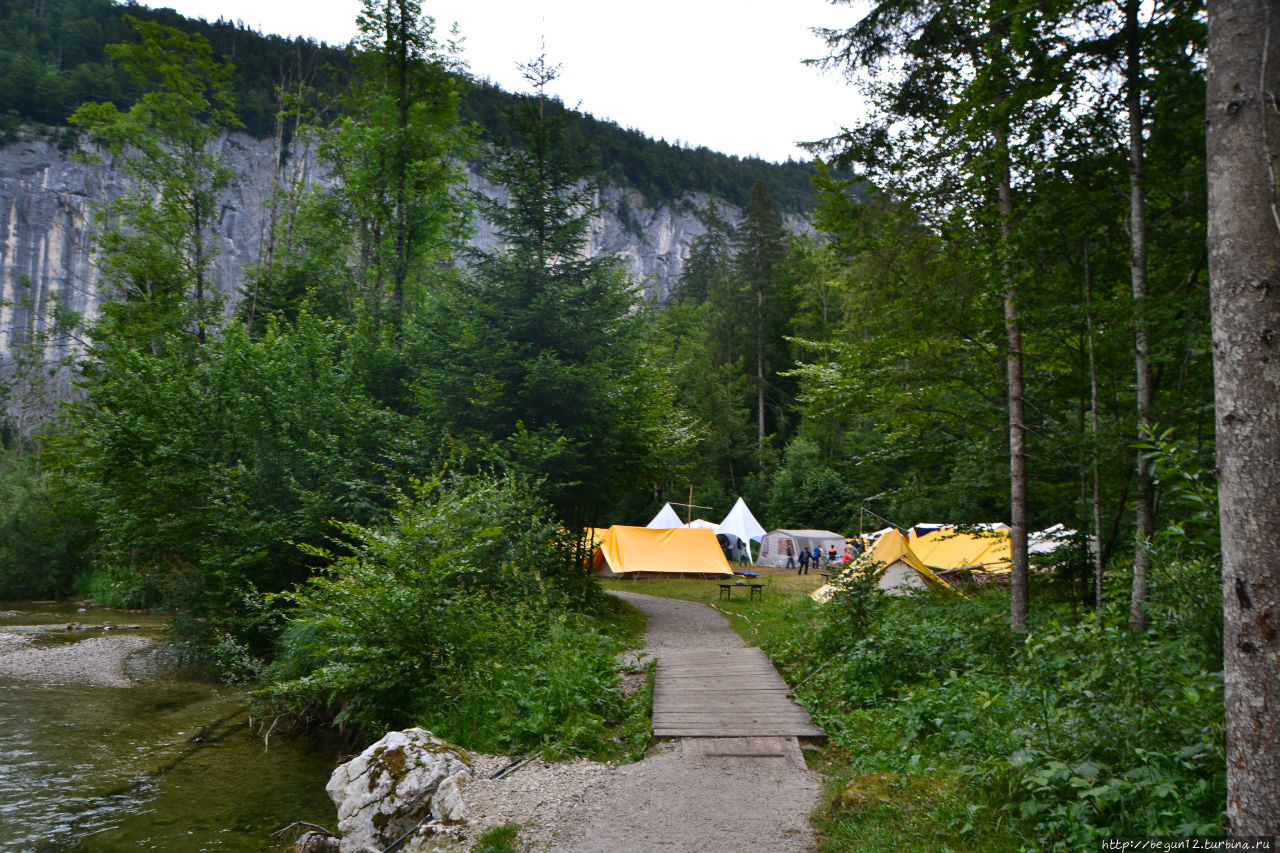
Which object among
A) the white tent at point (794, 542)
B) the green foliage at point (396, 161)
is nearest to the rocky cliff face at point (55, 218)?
the white tent at point (794, 542)

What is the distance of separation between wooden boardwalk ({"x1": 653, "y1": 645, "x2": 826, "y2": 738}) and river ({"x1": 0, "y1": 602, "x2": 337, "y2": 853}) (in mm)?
3362

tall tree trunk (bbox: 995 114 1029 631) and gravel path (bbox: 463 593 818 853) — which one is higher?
tall tree trunk (bbox: 995 114 1029 631)

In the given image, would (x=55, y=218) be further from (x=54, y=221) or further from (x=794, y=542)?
(x=794, y=542)

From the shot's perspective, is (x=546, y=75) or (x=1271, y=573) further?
(x=546, y=75)

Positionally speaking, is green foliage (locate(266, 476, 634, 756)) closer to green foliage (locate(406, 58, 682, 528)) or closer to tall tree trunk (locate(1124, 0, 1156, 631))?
green foliage (locate(406, 58, 682, 528))

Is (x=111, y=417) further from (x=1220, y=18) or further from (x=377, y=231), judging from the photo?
(x=1220, y=18)

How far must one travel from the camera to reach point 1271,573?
Answer: 307cm

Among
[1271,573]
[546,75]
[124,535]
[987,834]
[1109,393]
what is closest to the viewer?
[1271,573]

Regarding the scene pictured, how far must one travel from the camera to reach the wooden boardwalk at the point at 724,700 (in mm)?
6727

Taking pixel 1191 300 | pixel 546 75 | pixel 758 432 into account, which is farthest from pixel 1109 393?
pixel 758 432

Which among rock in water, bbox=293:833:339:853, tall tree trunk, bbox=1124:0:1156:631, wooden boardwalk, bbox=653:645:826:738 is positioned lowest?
rock in water, bbox=293:833:339:853

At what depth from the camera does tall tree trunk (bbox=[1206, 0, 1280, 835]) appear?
3.06 meters

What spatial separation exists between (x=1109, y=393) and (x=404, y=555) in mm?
8689

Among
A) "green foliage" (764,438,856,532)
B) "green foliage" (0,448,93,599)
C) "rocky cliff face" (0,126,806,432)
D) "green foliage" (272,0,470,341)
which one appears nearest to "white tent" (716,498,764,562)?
"green foliage" (764,438,856,532)
